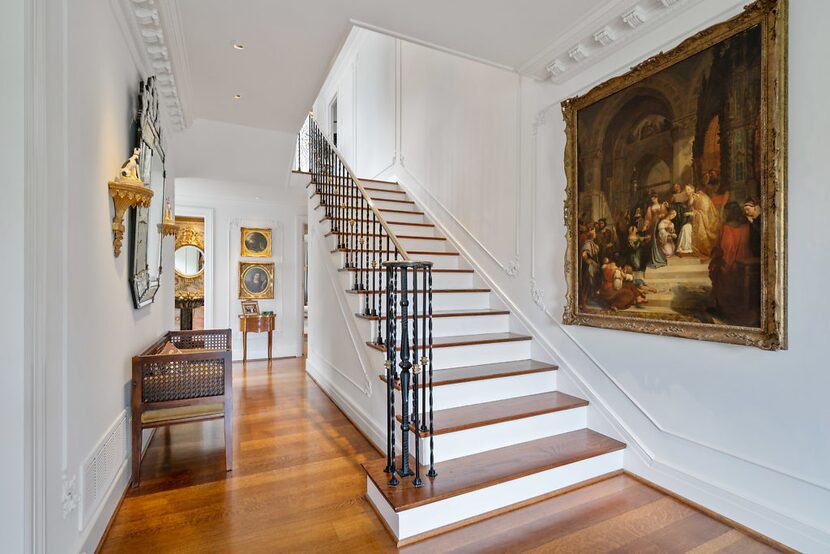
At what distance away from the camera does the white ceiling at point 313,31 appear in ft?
7.70

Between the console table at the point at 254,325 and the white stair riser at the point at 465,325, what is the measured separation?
3.80m

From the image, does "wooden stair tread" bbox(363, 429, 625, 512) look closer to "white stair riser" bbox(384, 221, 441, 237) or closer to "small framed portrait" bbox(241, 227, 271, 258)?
"white stair riser" bbox(384, 221, 441, 237)

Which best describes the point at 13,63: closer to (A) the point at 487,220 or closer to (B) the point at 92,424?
(B) the point at 92,424

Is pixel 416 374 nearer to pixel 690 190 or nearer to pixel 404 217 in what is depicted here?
pixel 690 190

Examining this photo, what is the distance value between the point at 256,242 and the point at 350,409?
13.9ft

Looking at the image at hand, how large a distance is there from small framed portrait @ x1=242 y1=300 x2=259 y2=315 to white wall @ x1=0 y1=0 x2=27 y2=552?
5485 mm

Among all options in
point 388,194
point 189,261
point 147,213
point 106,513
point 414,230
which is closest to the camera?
point 106,513

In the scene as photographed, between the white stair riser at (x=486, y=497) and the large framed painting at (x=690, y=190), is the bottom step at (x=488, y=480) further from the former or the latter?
the large framed painting at (x=690, y=190)

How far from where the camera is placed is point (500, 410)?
2.64 metres

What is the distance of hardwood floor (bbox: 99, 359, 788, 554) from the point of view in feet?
6.17

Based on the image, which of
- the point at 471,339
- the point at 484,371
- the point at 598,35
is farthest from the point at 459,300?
the point at 598,35

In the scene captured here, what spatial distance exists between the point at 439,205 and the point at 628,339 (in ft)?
9.29

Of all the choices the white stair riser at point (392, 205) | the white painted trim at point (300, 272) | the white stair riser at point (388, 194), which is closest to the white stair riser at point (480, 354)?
the white stair riser at point (392, 205)

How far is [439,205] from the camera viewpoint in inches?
191
